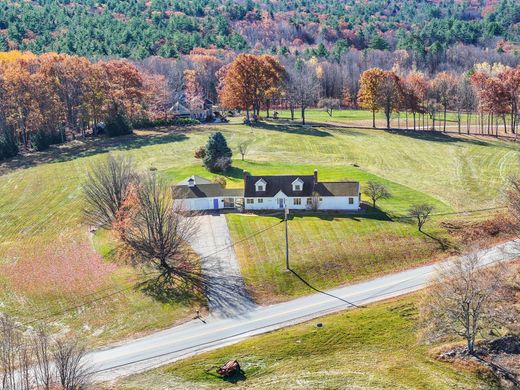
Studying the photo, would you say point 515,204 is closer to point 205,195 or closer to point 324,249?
point 324,249

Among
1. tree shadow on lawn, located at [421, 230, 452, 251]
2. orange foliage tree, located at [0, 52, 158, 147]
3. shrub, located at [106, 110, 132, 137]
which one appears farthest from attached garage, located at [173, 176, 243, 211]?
orange foliage tree, located at [0, 52, 158, 147]

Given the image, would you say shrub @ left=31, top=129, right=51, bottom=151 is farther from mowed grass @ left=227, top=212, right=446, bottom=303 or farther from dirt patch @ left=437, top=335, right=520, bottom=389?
dirt patch @ left=437, top=335, right=520, bottom=389

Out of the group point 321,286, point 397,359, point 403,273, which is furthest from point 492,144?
point 397,359

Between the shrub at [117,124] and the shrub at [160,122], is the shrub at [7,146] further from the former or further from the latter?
the shrub at [160,122]

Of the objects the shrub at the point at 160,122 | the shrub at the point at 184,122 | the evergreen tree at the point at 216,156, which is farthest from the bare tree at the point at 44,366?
the shrub at the point at 184,122

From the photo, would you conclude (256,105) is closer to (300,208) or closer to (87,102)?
(87,102)

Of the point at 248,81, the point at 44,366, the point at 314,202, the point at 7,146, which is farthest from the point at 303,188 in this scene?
the point at 7,146
